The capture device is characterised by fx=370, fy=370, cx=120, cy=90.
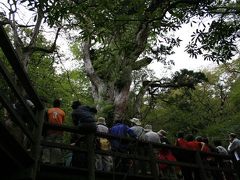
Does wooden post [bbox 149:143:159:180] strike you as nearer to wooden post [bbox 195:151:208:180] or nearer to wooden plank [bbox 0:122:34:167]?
wooden post [bbox 195:151:208:180]

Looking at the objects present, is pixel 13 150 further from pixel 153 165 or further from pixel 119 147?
pixel 153 165

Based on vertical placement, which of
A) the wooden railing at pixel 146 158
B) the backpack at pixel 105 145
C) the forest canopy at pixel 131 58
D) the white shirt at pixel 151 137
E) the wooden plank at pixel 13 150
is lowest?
the wooden plank at pixel 13 150

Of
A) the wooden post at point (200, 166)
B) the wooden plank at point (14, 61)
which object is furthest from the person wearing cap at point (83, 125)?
the wooden post at point (200, 166)

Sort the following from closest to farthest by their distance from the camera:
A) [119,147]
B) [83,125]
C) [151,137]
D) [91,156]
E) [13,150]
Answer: [13,150] < [91,156] < [83,125] < [119,147] < [151,137]

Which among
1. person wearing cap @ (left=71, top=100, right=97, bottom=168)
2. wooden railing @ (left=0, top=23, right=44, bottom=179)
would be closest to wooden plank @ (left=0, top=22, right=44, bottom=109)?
wooden railing @ (left=0, top=23, right=44, bottom=179)

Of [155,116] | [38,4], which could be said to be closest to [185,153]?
[38,4]

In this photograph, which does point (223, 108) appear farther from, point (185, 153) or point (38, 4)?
point (38, 4)

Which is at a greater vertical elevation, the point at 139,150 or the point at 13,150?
the point at 139,150

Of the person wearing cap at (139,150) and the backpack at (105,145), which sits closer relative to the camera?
the person wearing cap at (139,150)

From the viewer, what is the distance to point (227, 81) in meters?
30.2

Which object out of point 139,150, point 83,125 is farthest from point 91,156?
point 139,150

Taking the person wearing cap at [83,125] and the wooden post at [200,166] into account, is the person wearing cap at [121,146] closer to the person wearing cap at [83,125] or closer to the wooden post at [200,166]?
the person wearing cap at [83,125]

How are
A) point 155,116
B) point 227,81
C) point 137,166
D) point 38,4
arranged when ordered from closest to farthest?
point 38,4
point 137,166
point 155,116
point 227,81

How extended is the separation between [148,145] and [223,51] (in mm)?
2482
